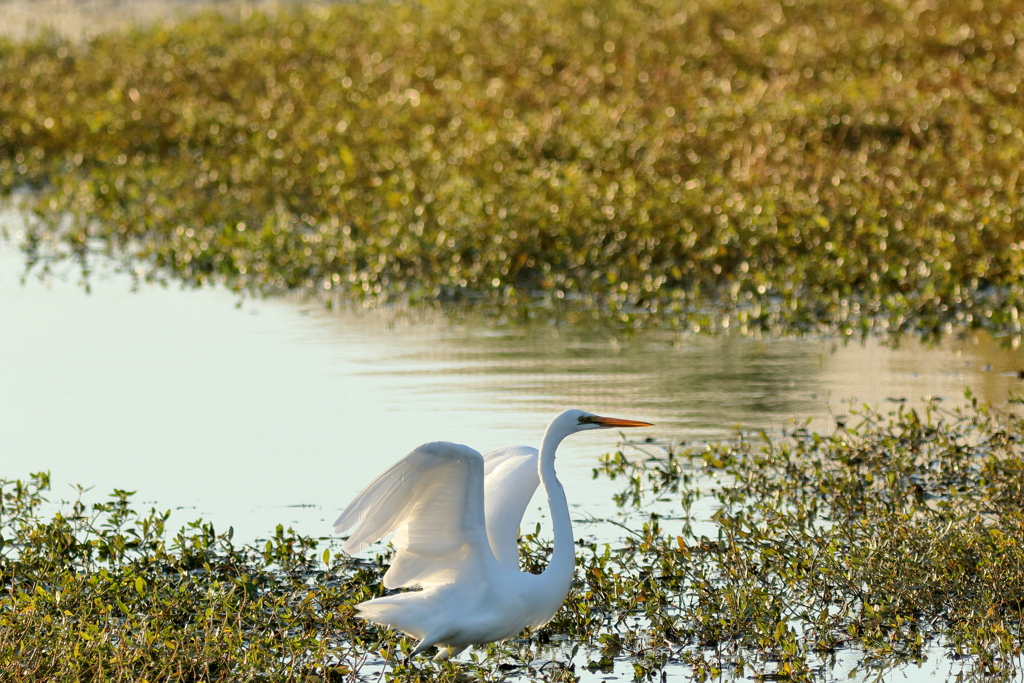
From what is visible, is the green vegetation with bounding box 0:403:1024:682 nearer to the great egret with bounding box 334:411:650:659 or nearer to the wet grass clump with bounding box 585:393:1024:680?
the wet grass clump with bounding box 585:393:1024:680

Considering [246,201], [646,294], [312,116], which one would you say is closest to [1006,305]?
[646,294]

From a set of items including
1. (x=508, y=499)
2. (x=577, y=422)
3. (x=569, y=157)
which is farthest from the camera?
(x=569, y=157)

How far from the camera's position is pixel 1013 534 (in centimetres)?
549

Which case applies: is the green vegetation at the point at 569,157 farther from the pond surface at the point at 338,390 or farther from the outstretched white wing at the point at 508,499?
the outstretched white wing at the point at 508,499

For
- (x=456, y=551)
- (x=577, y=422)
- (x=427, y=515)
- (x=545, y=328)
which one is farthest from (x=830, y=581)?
(x=545, y=328)

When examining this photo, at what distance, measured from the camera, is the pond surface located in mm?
7273

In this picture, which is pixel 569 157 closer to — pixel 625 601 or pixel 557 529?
pixel 625 601

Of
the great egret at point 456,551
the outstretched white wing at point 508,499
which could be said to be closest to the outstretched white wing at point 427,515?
the great egret at point 456,551

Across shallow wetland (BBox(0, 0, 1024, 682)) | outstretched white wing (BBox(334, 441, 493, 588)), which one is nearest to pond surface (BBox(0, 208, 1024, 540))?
shallow wetland (BBox(0, 0, 1024, 682))

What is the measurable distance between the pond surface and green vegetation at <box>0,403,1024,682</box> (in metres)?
0.87

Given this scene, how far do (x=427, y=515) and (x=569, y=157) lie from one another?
30.0 feet

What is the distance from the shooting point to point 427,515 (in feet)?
15.7

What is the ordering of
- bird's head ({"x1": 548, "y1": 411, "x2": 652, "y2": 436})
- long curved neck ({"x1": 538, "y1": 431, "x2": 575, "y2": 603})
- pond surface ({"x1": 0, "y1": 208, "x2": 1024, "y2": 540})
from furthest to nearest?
pond surface ({"x1": 0, "y1": 208, "x2": 1024, "y2": 540})
bird's head ({"x1": 548, "y1": 411, "x2": 652, "y2": 436})
long curved neck ({"x1": 538, "y1": 431, "x2": 575, "y2": 603})

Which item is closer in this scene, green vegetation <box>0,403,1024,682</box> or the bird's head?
green vegetation <box>0,403,1024,682</box>
